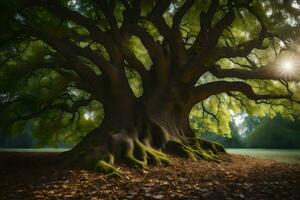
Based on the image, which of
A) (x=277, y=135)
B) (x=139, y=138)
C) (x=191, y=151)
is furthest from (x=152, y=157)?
(x=277, y=135)

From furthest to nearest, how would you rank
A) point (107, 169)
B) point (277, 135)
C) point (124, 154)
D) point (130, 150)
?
point (277, 135) < point (130, 150) < point (124, 154) < point (107, 169)

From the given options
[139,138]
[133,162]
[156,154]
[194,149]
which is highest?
[139,138]

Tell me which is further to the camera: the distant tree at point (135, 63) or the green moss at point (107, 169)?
the distant tree at point (135, 63)

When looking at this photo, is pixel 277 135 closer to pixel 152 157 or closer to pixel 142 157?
pixel 152 157

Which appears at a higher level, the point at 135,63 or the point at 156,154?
the point at 135,63

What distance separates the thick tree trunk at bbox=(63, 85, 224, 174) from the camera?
440 inches

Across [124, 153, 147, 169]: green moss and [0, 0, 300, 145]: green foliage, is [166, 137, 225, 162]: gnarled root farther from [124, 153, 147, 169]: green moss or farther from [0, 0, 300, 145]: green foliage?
[0, 0, 300, 145]: green foliage

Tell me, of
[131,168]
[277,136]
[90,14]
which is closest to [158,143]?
[131,168]

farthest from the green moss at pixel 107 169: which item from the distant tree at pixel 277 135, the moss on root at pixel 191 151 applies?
the distant tree at pixel 277 135

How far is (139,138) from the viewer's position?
1377cm

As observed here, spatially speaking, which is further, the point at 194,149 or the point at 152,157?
the point at 194,149

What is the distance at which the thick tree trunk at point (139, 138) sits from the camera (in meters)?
11.2

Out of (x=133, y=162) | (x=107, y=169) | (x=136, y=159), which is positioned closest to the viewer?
(x=107, y=169)

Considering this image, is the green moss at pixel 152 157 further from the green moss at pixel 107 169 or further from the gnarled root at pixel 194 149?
the green moss at pixel 107 169
